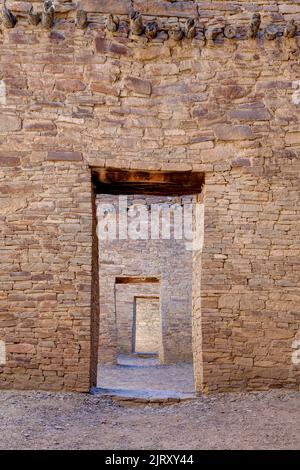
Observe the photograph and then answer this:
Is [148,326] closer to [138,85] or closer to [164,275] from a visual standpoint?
[164,275]

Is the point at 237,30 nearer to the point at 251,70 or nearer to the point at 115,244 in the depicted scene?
the point at 251,70

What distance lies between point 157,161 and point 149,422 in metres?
2.76

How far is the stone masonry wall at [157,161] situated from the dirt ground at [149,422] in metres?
0.29

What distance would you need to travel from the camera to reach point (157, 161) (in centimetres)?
547

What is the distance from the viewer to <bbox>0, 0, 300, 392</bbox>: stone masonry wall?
516 cm

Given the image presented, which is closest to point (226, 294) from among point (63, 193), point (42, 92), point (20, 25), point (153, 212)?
point (63, 193)

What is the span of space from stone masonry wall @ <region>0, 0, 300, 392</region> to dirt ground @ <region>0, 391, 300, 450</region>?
29 centimetres

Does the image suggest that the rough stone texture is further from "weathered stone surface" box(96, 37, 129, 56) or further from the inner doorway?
"weathered stone surface" box(96, 37, 129, 56)

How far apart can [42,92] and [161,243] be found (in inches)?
238

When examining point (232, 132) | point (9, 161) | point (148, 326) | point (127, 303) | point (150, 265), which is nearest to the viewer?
point (9, 161)

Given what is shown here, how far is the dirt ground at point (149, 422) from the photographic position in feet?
11.7

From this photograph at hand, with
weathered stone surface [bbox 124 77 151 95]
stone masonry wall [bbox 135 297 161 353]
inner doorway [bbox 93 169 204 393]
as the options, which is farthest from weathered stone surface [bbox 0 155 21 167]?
stone masonry wall [bbox 135 297 161 353]

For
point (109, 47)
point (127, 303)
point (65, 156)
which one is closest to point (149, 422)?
point (65, 156)

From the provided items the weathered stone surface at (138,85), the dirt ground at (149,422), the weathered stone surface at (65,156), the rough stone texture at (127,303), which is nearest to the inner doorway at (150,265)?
the rough stone texture at (127,303)
